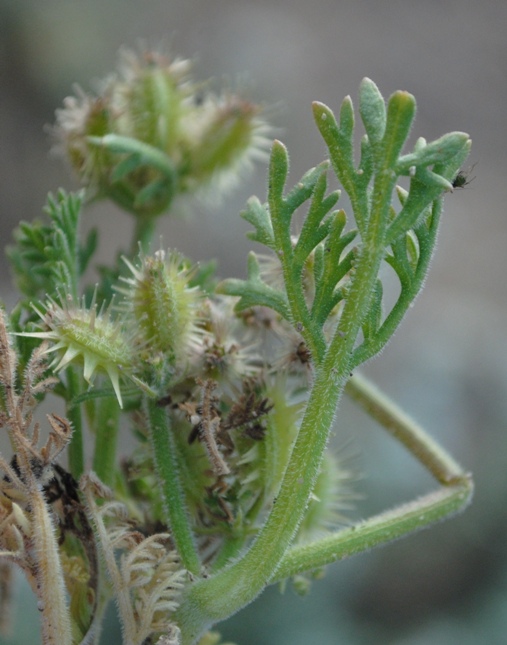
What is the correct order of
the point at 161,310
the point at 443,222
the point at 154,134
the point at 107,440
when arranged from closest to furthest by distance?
the point at 161,310 → the point at 107,440 → the point at 154,134 → the point at 443,222

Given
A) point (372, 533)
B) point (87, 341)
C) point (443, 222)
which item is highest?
point (443, 222)

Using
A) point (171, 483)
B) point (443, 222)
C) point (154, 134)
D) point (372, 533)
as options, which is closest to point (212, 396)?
point (171, 483)

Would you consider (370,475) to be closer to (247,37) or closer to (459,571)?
(459,571)

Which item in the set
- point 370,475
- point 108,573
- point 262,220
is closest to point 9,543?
point 108,573

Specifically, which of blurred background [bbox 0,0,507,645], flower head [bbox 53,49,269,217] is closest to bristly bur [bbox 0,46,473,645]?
flower head [bbox 53,49,269,217]

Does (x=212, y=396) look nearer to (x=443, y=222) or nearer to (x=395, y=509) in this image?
(x=395, y=509)

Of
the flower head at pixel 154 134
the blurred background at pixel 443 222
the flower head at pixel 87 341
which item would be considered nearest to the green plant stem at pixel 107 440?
the flower head at pixel 87 341
